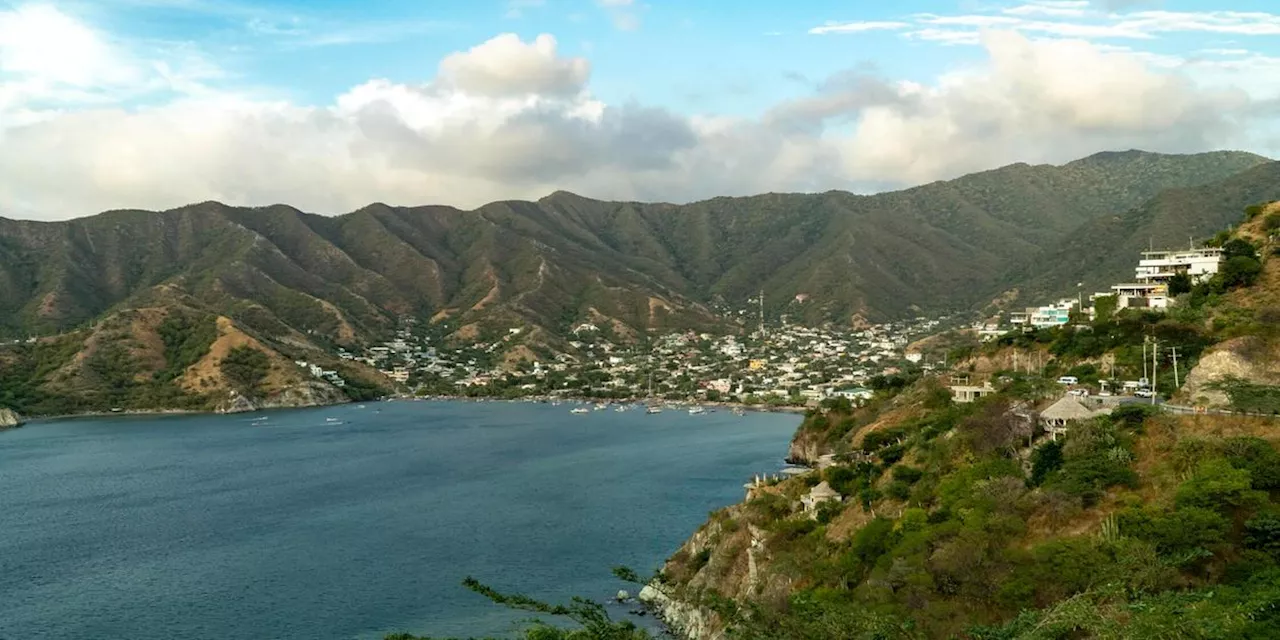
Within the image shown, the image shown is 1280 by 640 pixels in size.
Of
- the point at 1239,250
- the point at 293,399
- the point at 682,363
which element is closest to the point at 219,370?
the point at 293,399

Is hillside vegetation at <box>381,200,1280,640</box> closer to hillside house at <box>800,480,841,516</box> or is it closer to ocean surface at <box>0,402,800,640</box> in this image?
hillside house at <box>800,480,841,516</box>

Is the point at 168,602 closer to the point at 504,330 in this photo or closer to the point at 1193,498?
the point at 1193,498

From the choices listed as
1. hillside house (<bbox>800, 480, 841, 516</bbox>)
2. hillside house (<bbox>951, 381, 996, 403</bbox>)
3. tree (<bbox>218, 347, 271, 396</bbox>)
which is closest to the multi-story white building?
hillside house (<bbox>951, 381, 996, 403</bbox>)

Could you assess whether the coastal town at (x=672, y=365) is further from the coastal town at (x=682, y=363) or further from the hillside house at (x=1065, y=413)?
the hillside house at (x=1065, y=413)

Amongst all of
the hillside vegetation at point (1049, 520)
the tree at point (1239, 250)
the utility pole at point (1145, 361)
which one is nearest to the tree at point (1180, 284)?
the tree at point (1239, 250)

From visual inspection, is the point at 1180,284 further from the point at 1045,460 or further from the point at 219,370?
the point at 219,370

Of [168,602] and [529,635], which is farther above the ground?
[529,635]

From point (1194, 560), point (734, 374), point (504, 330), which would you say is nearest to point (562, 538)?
point (1194, 560)
